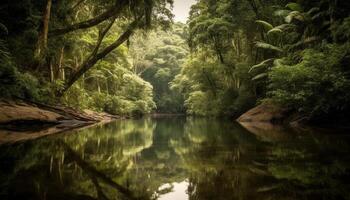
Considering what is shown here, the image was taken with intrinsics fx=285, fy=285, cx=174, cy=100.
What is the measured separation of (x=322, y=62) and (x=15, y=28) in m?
11.3

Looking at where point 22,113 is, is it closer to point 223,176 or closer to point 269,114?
point 223,176

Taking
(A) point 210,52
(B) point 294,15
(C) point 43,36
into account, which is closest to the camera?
(C) point 43,36

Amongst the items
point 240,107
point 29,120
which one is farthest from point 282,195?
point 240,107

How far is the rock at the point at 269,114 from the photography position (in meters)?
14.3

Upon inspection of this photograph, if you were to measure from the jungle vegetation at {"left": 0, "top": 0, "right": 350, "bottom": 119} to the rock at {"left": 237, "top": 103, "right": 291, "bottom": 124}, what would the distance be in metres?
0.86

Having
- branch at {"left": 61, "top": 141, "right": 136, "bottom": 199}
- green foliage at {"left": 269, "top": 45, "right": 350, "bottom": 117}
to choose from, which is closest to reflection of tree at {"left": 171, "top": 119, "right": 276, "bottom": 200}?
branch at {"left": 61, "top": 141, "right": 136, "bottom": 199}

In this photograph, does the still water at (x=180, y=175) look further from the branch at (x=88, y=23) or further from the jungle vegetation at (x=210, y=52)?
the branch at (x=88, y=23)

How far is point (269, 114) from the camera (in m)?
14.9

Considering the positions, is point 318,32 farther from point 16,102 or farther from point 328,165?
point 16,102

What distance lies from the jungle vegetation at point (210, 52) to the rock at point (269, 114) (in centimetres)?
86

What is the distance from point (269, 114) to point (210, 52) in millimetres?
12188

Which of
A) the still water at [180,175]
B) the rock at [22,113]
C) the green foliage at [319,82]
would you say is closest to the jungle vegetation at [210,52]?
the green foliage at [319,82]

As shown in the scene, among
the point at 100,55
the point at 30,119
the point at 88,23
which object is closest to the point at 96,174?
the point at 30,119

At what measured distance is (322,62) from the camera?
32.9 feet
